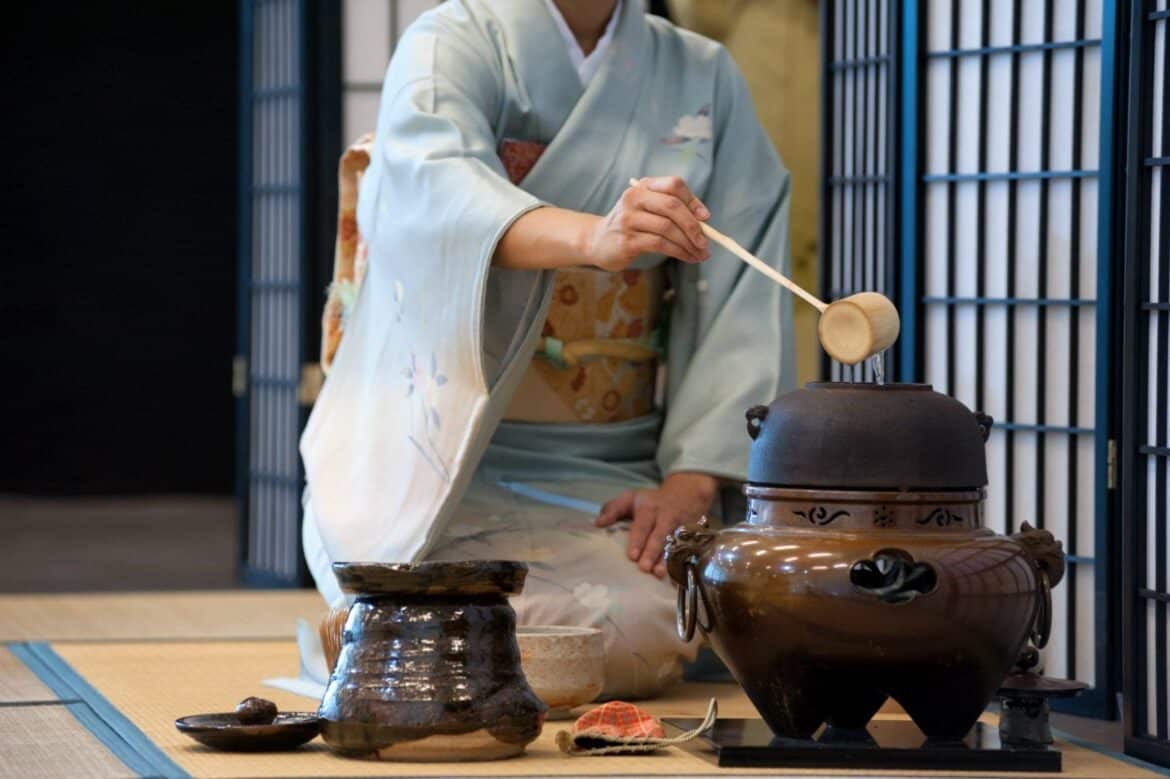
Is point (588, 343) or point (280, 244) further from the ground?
point (280, 244)

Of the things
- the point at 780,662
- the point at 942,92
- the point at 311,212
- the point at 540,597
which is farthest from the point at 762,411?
the point at 311,212

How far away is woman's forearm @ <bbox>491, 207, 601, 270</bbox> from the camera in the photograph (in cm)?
335

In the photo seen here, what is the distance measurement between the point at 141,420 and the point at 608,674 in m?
6.89

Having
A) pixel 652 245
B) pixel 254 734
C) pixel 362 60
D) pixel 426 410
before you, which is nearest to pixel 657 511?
pixel 426 410

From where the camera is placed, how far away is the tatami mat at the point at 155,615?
479cm

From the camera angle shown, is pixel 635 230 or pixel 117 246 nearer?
pixel 635 230

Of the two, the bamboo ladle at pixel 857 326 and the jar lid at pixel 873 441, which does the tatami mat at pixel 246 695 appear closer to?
the jar lid at pixel 873 441

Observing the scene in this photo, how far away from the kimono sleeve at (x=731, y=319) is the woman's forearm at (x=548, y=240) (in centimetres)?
59

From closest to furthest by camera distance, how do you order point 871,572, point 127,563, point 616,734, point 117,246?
point 871,572
point 616,734
point 127,563
point 117,246

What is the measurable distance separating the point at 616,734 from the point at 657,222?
0.78m

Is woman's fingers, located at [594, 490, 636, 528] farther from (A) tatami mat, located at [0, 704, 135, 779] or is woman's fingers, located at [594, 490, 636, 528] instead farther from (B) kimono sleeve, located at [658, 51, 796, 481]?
(A) tatami mat, located at [0, 704, 135, 779]

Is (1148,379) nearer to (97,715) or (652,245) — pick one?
(652,245)

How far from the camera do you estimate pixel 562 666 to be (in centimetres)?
340

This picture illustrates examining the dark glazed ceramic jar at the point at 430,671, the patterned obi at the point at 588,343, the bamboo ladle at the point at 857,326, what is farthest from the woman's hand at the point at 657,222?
the patterned obi at the point at 588,343
